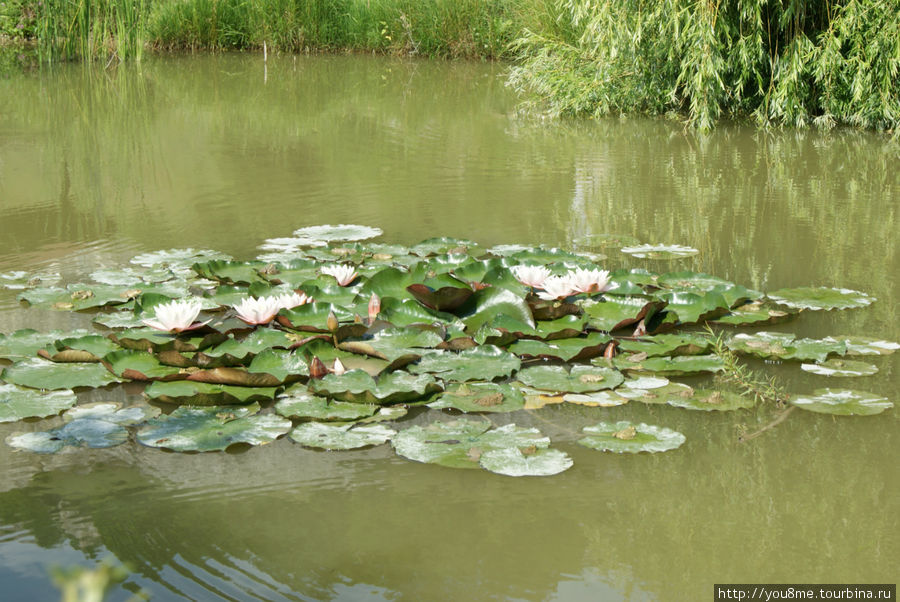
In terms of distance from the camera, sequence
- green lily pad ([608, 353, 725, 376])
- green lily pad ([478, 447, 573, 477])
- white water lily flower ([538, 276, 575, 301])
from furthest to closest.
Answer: white water lily flower ([538, 276, 575, 301]) → green lily pad ([608, 353, 725, 376]) → green lily pad ([478, 447, 573, 477])

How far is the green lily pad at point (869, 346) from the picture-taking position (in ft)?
8.10

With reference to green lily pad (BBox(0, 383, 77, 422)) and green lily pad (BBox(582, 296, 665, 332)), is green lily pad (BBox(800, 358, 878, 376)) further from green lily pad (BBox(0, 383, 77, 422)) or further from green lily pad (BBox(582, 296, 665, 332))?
green lily pad (BBox(0, 383, 77, 422))

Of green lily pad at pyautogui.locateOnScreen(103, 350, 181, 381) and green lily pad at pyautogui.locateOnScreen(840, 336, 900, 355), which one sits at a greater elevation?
green lily pad at pyautogui.locateOnScreen(840, 336, 900, 355)

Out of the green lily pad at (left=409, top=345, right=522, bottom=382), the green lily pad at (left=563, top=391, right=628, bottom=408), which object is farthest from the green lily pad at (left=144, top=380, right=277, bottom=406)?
the green lily pad at (left=563, top=391, right=628, bottom=408)

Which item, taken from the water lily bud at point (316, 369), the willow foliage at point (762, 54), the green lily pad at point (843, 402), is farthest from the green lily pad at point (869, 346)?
the willow foliage at point (762, 54)

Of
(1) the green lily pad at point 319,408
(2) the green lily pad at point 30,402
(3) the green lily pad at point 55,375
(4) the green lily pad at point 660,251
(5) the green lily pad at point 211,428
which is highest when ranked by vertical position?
(4) the green lily pad at point 660,251

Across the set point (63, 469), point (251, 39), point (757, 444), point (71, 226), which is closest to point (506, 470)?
point (757, 444)

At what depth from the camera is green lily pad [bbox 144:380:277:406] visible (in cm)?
220

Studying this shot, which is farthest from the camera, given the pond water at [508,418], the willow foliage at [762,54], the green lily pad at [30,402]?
the willow foliage at [762,54]

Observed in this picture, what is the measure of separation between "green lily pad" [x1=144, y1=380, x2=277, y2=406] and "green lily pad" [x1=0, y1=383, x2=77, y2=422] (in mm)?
193

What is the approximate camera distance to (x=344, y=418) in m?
2.11

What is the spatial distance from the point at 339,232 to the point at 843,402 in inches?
84.1

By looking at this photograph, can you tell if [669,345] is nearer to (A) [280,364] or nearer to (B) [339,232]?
(A) [280,364]

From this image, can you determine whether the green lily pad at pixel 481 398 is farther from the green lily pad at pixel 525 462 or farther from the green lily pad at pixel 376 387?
the green lily pad at pixel 525 462
